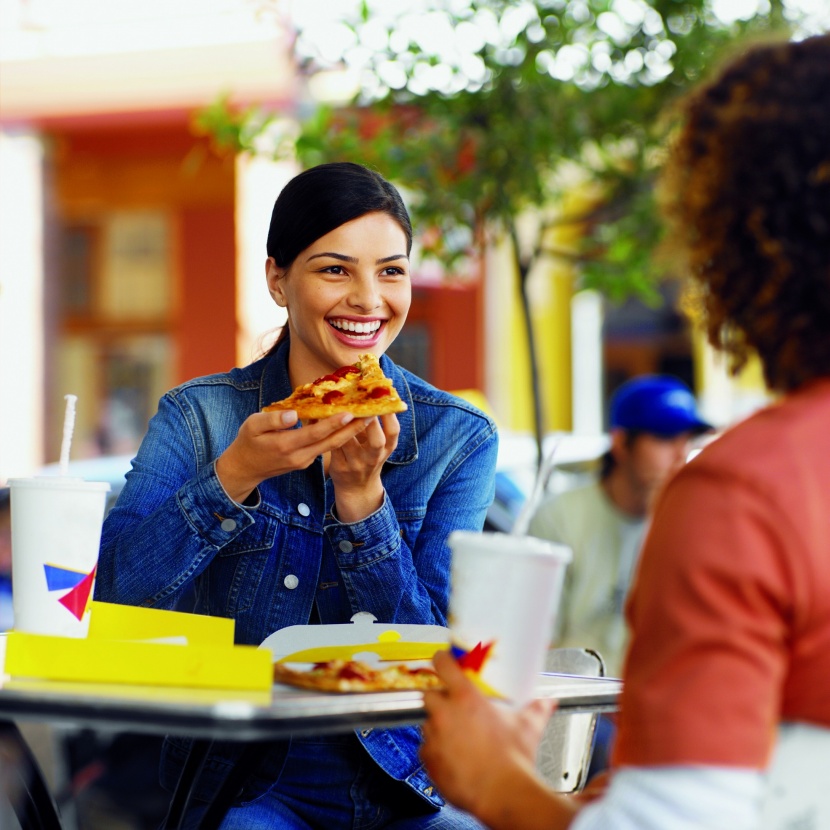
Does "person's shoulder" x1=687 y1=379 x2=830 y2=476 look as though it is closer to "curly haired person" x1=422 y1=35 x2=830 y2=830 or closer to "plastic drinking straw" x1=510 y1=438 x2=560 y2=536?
"curly haired person" x1=422 y1=35 x2=830 y2=830

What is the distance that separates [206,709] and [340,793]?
83cm

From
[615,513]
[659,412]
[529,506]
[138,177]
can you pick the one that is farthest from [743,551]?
[138,177]

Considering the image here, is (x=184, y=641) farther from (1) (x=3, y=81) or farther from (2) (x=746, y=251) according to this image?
(1) (x=3, y=81)

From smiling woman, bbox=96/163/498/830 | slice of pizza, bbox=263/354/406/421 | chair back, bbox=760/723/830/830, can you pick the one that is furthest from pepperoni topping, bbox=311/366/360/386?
chair back, bbox=760/723/830/830

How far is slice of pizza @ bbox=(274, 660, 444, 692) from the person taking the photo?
1672mm

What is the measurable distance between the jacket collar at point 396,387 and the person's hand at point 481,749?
3.32ft

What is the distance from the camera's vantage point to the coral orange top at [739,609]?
3.68 feet

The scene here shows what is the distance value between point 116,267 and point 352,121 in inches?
356

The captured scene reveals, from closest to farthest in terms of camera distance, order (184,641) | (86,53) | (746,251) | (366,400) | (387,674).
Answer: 1. (746,251)
2. (387,674)
3. (184,641)
4. (366,400)
5. (86,53)

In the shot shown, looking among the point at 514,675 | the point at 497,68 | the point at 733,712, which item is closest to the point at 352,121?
the point at 497,68

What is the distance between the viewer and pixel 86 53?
1073 cm

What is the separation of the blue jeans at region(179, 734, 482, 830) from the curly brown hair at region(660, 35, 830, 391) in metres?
1.15

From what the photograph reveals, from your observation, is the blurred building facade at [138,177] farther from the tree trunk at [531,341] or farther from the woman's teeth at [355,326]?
the woman's teeth at [355,326]

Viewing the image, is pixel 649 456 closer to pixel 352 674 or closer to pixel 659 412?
pixel 659 412
